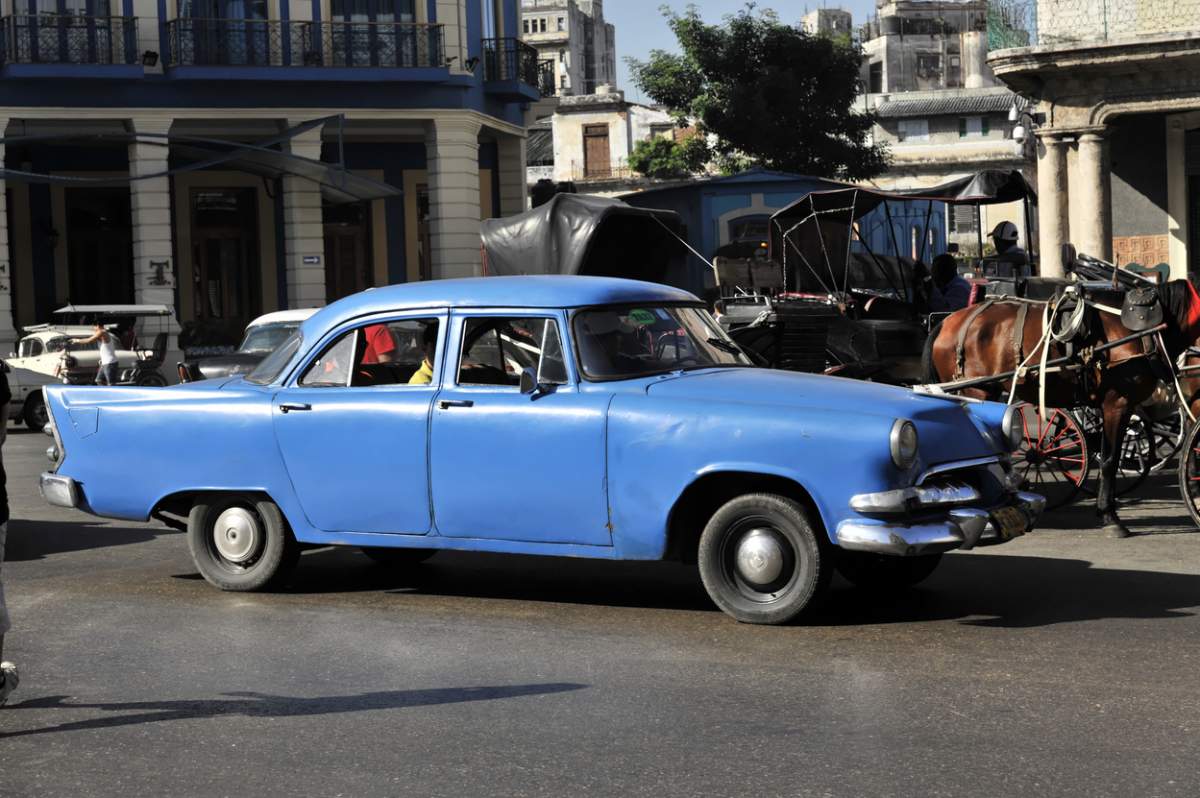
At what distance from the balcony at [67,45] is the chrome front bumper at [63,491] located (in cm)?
2363

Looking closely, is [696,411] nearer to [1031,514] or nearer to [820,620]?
[820,620]

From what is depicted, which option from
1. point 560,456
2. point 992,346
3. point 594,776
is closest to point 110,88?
point 992,346

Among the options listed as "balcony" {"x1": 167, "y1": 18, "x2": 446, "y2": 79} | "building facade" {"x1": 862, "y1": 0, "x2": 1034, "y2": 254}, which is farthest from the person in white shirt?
"building facade" {"x1": 862, "y1": 0, "x2": 1034, "y2": 254}

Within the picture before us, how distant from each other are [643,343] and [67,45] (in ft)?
85.0

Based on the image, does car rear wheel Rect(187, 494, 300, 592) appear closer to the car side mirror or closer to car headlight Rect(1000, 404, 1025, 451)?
the car side mirror

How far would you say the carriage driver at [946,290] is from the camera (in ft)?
53.2

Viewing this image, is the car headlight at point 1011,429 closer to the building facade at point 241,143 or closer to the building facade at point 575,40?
the building facade at point 241,143

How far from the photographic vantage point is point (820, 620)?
810 cm

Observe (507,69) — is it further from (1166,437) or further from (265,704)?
(265,704)

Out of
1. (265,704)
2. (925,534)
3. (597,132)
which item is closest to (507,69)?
(925,534)

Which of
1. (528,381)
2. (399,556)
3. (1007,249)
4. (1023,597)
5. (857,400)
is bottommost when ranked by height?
(1023,597)

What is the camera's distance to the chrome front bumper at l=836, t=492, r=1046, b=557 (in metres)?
7.56

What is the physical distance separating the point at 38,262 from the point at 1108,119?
21.5m

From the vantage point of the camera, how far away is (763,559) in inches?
311
